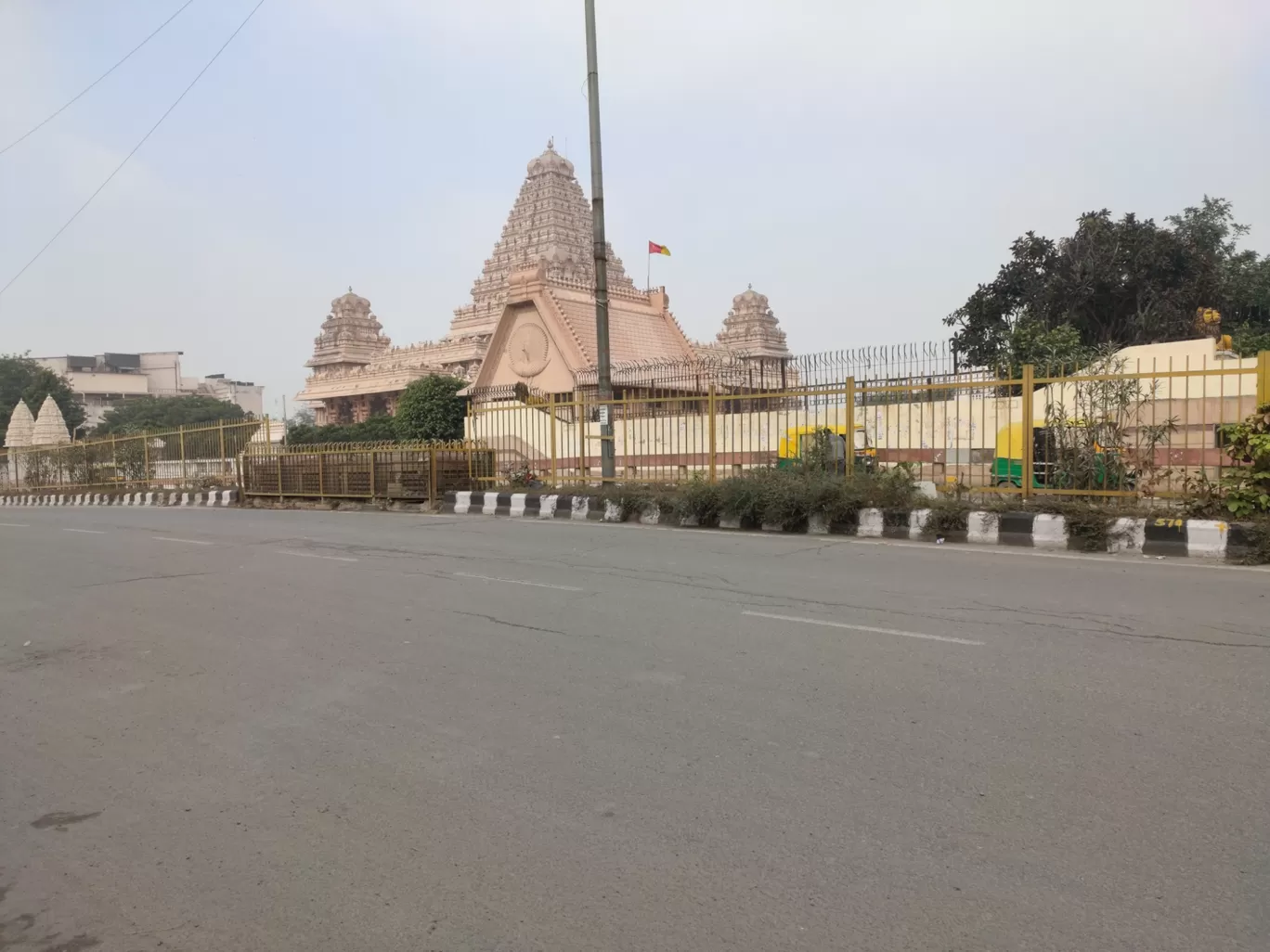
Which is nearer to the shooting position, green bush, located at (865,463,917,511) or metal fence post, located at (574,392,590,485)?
green bush, located at (865,463,917,511)

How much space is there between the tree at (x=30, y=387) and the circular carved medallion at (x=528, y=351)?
2118 inches

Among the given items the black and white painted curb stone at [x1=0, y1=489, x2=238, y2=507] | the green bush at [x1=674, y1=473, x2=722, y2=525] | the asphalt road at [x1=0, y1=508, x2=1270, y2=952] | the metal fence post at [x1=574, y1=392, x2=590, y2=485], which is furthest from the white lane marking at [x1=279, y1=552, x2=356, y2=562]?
the black and white painted curb stone at [x1=0, y1=489, x2=238, y2=507]

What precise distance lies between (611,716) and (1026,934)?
A: 2048mm

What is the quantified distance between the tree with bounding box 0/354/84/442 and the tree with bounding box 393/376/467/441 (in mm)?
48213

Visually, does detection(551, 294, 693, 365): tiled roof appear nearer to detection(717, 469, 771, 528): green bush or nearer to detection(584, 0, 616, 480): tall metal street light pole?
detection(584, 0, 616, 480): tall metal street light pole

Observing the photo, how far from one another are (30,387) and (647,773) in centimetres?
8646

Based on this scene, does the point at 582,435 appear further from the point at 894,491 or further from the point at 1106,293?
the point at 1106,293

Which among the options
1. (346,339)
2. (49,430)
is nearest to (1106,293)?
(49,430)

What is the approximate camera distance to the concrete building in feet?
388

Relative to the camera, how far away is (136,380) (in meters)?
126

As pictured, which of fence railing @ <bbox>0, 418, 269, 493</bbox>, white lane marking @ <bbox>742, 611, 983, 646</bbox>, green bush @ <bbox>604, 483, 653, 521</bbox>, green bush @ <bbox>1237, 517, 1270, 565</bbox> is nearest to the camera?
white lane marking @ <bbox>742, 611, 983, 646</bbox>

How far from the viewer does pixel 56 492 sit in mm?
31109

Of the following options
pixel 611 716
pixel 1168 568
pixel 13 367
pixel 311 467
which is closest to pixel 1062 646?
pixel 611 716

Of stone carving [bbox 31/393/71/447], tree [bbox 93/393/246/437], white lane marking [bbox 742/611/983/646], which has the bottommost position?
white lane marking [bbox 742/611/983/646]
